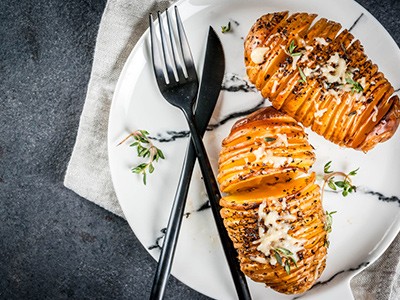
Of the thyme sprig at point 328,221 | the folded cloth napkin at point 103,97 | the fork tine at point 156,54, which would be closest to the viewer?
the thyme sprig at point 328,221

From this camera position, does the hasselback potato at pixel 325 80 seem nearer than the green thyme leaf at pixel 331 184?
Yes

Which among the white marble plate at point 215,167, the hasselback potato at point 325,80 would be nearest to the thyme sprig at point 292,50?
the hasselback potato at point 325,80

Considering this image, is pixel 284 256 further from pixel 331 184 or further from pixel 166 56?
pixel 166 56

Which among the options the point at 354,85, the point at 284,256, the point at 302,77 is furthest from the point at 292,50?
the point at 284,256

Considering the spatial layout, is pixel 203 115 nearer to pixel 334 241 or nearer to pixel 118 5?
pixel 118 5

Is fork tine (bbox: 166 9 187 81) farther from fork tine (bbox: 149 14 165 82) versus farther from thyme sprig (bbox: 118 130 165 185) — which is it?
thyme sprig (bbox: 118 130 165 185)

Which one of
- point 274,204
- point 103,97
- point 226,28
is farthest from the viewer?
point 103,97

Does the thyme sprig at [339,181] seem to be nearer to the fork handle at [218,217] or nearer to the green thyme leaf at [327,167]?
the green thyme leaf at [327,167]
